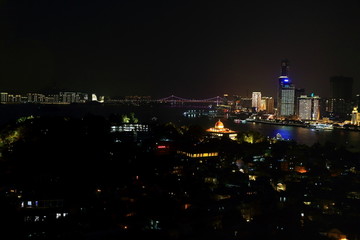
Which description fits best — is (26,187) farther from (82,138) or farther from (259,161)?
(259,161)

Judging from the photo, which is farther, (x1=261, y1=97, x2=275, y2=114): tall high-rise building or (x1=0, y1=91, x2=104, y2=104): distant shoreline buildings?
(x1=261, y1=97, x2=275, y2=114): tall high-rise building

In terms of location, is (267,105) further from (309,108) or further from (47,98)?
(47,98)

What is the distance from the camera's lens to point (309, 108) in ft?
85.0

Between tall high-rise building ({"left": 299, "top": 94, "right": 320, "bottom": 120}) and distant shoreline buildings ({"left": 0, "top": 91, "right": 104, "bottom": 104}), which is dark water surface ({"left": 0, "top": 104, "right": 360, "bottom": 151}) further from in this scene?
tall high-rise building ({"left": 299, "top": 94, "right": 320, "bottom": 120})

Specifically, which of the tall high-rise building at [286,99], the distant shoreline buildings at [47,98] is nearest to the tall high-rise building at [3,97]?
the distant shoreline buildings at [47,98]

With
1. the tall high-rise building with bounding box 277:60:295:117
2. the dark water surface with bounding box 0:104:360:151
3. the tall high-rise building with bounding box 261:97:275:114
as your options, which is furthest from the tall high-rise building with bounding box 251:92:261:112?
the dark water surface with bounding box 0:104:360:151

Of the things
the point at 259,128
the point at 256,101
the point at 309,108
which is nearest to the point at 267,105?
the point at 256,101

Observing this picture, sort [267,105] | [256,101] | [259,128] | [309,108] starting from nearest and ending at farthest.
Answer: [259,128]
[309,108]
[267,105]
[256,101]

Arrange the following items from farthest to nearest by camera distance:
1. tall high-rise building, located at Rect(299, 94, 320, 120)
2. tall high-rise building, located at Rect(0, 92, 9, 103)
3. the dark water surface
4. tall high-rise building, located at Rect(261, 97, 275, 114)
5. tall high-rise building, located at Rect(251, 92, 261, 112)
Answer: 1. tall high-rise building, located at Rect(251, 92, 261, 112)
2. tall high-rise building, located at Rect(261, 97, 275, 114)
3. tall high-rise building, located at Rect(0, 92, 9, 103)
4. tall high-rise building, located at Rect(299, 94, 320, 120)
5. the dark water surface

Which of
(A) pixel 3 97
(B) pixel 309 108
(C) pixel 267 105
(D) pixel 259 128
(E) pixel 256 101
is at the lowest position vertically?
(D) pixel 259 128

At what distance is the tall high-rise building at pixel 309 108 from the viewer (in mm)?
25344

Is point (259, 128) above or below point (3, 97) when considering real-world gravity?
below

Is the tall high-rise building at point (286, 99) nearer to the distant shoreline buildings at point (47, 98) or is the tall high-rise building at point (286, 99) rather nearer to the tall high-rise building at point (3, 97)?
the distant shoreline buildings at point (47, 98)

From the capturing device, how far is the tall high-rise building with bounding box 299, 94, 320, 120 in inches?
998
